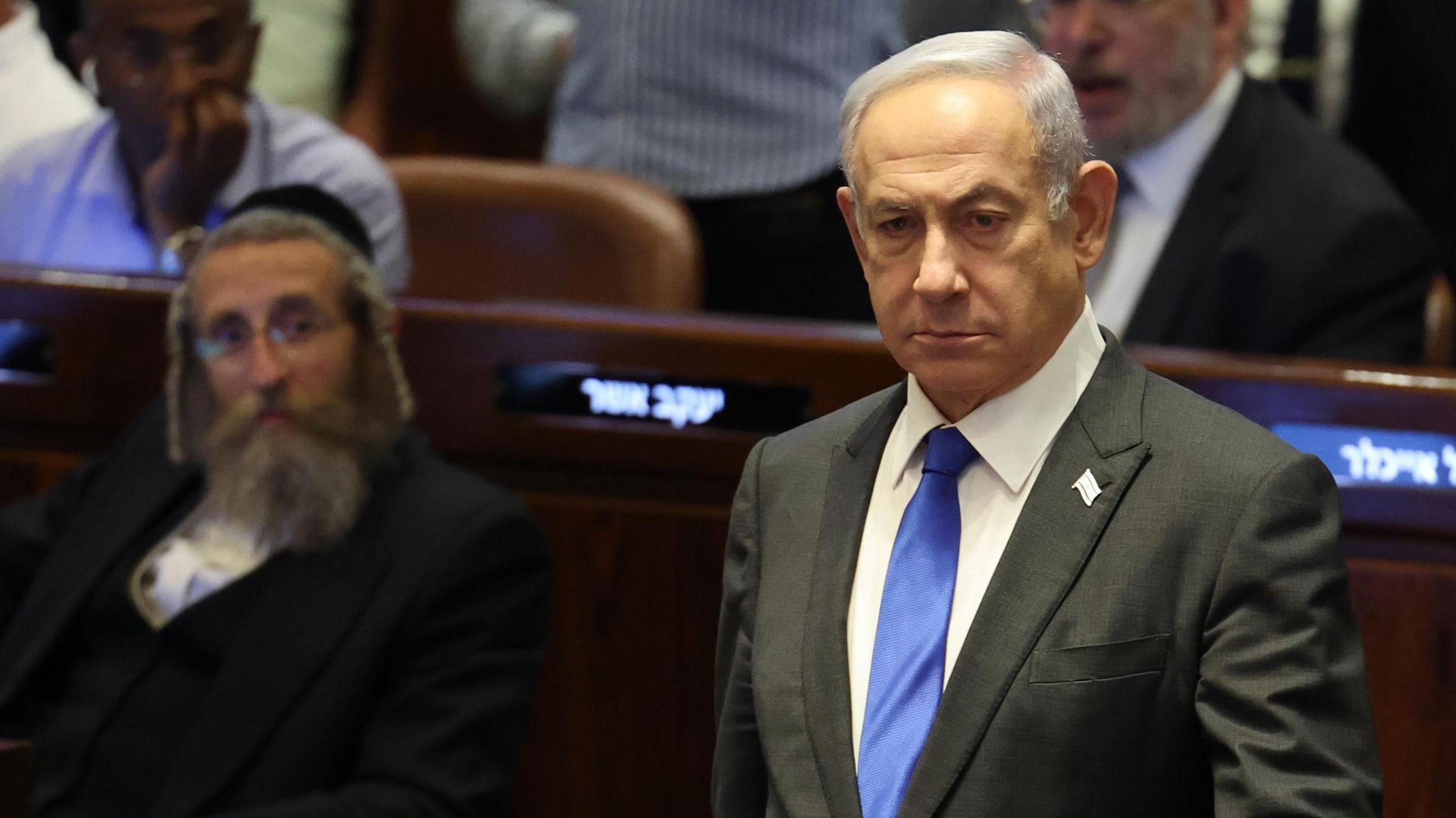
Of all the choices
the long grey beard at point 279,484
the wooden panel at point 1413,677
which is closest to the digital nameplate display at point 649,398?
the long grey beard at point 279,484

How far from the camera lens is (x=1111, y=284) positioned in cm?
249

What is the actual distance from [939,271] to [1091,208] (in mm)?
134

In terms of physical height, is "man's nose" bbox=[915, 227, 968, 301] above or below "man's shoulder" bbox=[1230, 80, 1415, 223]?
above

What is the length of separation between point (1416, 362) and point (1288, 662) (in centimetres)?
132

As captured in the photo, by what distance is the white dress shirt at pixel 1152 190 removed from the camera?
247 centimetres

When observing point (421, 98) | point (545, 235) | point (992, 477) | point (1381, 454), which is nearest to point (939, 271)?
point (992, 477)

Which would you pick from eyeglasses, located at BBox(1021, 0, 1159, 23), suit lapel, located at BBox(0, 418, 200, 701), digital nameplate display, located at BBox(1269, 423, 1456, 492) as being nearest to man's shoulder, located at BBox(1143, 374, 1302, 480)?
digital nameplate display, located at BBox(1269, 423, 1456, 492)

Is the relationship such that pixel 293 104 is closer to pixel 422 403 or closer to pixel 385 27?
pixel 385 27

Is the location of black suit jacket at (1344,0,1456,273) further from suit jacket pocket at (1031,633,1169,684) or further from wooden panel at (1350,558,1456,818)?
suit jacket pocket at (1031,633,1169,684)

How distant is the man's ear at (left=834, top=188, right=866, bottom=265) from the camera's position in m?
1.26

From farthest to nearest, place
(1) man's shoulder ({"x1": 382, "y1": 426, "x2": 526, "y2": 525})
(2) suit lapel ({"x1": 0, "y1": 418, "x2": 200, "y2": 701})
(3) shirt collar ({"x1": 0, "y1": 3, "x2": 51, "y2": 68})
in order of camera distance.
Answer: (3) shirt collar ({"x1": 0, "y1": 3, "x2": 51, "y2": 68})
(2) suit lapel ({"x1": 0, "y1": 418, "x2": 200, "y2": 701})
(1) man's shoulder ({"x1": 382, "y1": 426, "x2": 526, "y2": 525})

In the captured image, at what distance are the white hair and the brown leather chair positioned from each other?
1489 mm

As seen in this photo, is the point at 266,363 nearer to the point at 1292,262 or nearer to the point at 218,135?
the point at 218,135

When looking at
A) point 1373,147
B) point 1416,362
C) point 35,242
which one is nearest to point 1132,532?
point 1416,362
